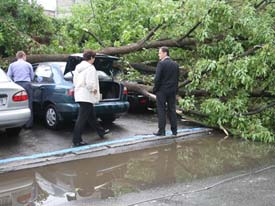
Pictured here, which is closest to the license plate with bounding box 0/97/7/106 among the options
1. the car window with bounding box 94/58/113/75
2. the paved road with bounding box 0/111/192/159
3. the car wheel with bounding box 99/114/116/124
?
the paved road with bounding box 0/111/192/159

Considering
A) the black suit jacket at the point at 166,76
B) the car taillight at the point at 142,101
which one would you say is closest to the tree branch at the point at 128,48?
the car taillight at the point at 142,101

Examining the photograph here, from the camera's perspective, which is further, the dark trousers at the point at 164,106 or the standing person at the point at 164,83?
the dark trousers at the point at 164,106

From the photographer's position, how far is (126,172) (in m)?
6.42

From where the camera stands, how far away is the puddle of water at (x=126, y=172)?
17.9 ft

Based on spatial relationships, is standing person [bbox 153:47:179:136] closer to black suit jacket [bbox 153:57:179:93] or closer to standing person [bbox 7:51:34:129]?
black suit jacket [bbox 153:57:179:93]

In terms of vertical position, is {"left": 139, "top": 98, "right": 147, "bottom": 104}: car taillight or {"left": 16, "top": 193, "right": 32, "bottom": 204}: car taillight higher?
{"left": 139, "top": 98, "right": 147, "bottom": 104}: car taillight

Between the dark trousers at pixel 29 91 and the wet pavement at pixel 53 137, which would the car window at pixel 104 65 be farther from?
the dark trousers at pixel 29 91

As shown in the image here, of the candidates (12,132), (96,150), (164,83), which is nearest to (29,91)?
(12,132)

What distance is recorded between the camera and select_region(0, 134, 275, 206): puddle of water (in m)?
5.45

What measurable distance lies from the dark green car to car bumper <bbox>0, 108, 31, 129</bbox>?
46.0 inches

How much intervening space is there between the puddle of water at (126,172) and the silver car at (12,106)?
47.3 inches

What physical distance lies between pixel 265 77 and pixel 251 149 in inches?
91.7

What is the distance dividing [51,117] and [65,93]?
30.9 inches

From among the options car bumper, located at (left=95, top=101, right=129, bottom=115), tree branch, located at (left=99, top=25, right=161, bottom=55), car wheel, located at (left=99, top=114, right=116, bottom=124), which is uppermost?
tree branch, located at (left=99, top=25, right=161, bottom=55)
